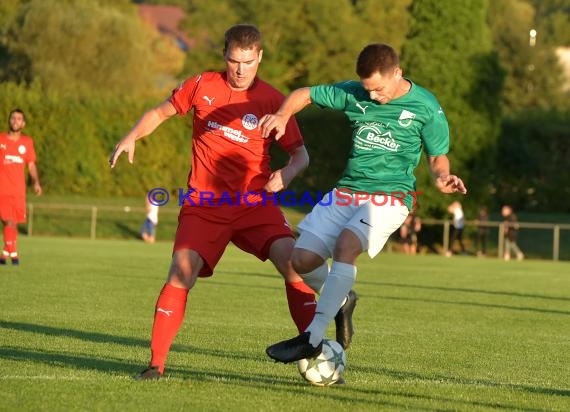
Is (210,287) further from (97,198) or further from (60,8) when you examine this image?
(60,8)

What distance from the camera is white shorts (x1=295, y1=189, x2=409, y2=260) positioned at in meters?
7.61

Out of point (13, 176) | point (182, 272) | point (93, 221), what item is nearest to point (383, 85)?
point (182, 272)

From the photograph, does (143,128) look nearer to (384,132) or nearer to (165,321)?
(165,321)

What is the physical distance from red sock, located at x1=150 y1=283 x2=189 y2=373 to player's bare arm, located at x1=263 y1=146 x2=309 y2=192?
86cm

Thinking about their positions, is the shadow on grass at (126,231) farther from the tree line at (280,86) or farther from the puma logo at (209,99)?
the puma logo at (209,99)

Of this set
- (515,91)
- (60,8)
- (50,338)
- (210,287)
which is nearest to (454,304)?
(210,287)

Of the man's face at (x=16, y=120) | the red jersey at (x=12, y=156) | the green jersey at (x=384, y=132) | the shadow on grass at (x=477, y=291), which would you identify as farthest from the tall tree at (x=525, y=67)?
the green jersey at (x=384, y=132)

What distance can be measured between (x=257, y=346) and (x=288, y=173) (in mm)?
2542

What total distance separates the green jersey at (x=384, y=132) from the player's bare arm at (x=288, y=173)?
316 millimetres

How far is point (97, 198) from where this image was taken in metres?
41.3

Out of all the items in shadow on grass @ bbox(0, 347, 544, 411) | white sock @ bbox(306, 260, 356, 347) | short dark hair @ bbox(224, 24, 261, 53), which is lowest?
shadow on grass @ bbox(0, 347, 544, 411)

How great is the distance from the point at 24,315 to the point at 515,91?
61983 mm

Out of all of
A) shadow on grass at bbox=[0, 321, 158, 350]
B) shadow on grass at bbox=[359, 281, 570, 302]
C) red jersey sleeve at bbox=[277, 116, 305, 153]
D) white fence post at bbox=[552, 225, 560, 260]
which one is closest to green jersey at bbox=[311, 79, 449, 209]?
red jersey sleeve at bbox=[277, 116, 305, 153]

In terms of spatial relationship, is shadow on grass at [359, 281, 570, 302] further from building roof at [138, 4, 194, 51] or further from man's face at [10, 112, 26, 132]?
building roof at [138, 4, 194, 51]
